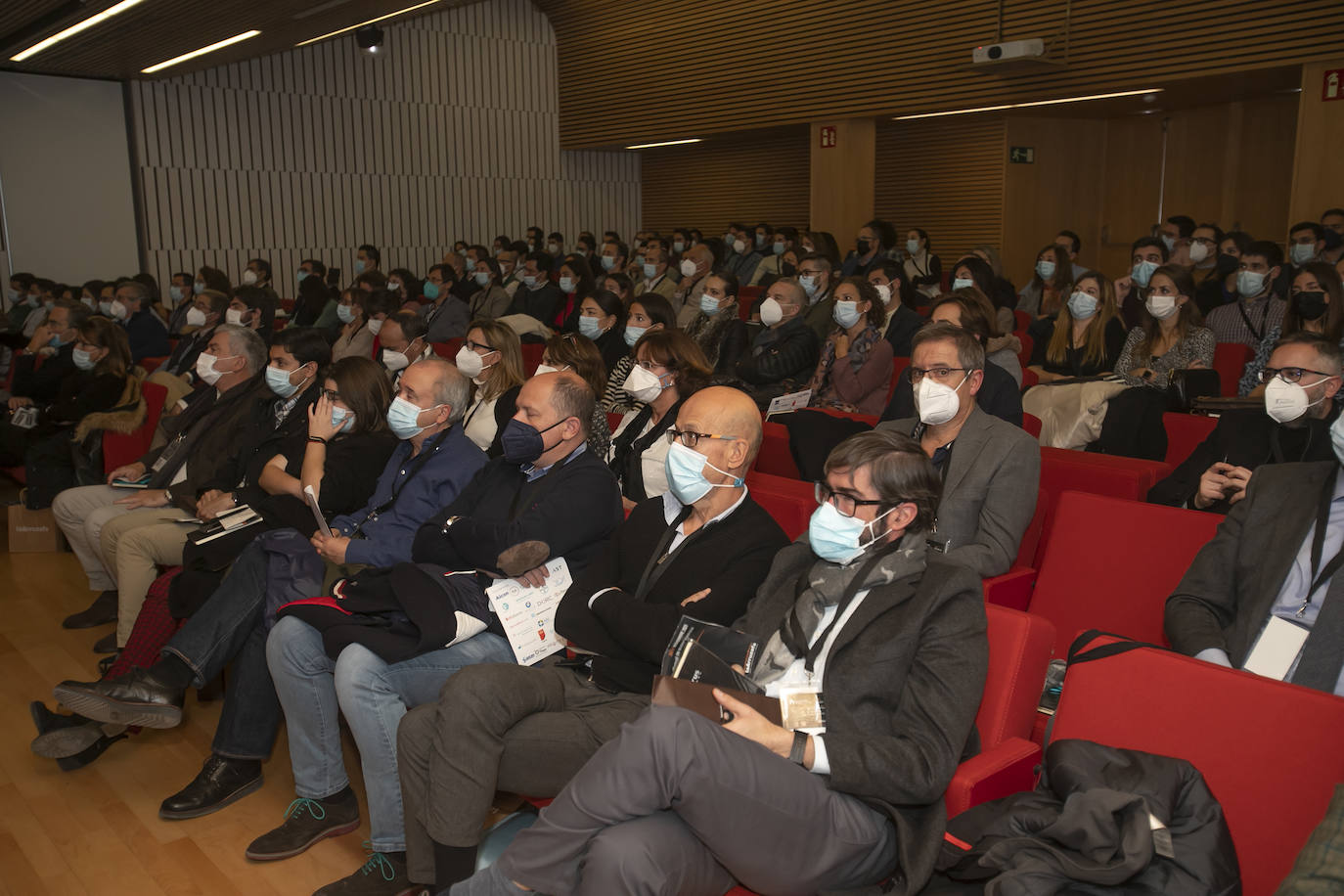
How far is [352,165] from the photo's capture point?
15.2m

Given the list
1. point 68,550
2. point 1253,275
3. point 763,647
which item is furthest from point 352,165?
point 763,647

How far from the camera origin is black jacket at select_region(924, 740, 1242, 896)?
1644 millimetres

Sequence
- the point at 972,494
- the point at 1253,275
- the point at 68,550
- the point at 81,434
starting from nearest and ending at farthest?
the point at 972,494, the point at 81,434, the point at 68,550, the point at 1253,275

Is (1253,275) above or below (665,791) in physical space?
above

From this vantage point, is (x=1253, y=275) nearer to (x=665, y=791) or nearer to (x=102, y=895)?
(x=665, y=791)

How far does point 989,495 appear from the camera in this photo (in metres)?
2.99

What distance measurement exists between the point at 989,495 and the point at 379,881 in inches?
76.7

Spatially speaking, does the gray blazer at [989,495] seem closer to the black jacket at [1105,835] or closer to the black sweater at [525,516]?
the black sweater at [525,516]

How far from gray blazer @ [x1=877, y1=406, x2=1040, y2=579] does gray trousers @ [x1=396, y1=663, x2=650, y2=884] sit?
42.6 inches

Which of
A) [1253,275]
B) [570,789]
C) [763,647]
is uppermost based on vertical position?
[1253,275]

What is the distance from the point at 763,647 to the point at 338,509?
1.98 meters

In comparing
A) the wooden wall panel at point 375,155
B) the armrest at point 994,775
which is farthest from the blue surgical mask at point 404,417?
the wooden wall panel at point 375,155

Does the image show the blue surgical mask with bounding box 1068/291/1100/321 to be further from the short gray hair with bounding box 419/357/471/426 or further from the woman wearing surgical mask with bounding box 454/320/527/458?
the short gray hair with bounding box 419/357/471/426

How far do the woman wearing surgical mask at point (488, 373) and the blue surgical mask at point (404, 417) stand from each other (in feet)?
2.66
